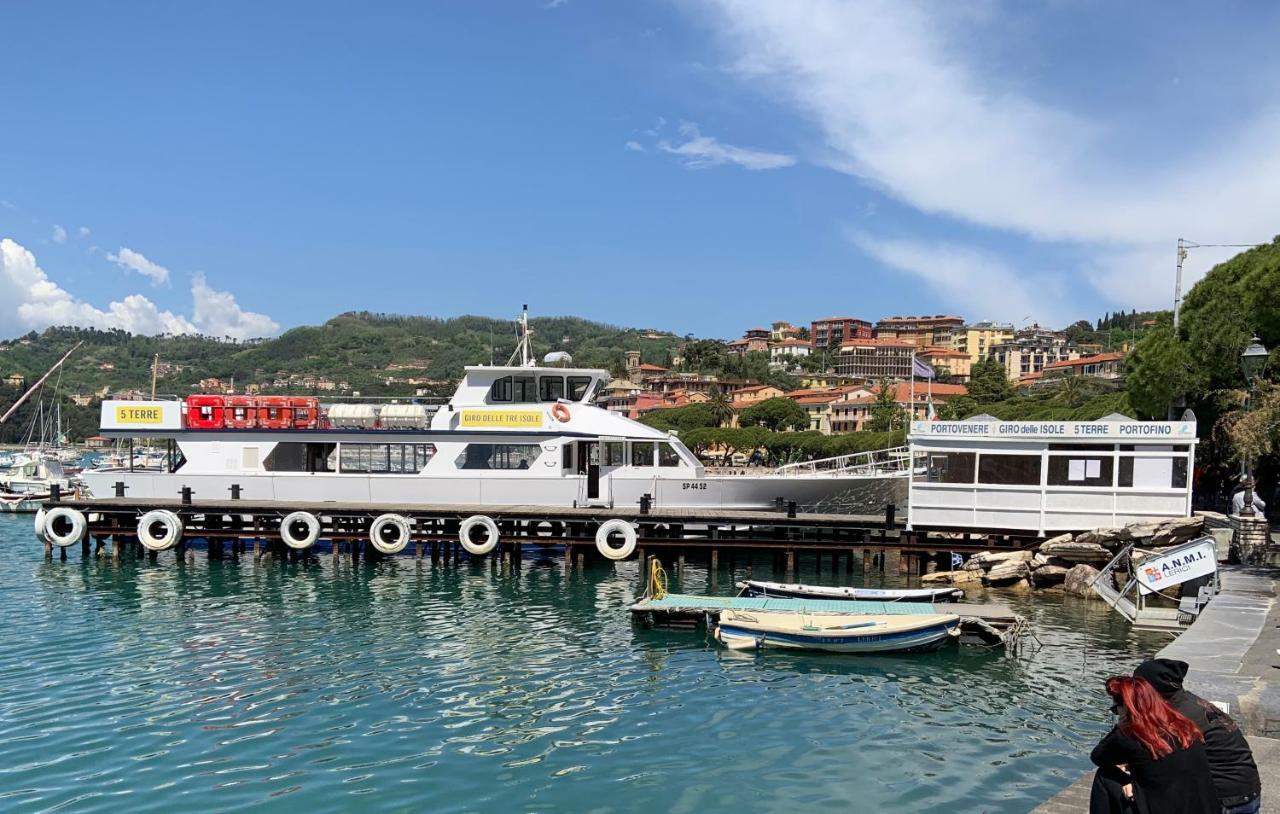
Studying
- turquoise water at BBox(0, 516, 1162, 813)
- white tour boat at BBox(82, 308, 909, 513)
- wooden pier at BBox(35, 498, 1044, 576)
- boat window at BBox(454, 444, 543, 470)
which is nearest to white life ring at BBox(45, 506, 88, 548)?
wooden pier at BBox(35, 498, 1044, 576)

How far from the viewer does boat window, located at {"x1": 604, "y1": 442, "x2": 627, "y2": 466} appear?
32.4m

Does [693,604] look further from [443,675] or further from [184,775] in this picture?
[184,775]

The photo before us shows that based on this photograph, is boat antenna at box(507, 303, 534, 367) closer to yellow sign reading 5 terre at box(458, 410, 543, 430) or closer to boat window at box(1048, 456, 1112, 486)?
yellow sign reading 5 terre at box(458, 410, 543, 430)

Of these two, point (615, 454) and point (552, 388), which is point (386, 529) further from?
point (615, 454)

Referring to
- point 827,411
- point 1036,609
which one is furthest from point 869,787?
point 827,411

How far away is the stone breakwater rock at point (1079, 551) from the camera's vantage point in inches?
957

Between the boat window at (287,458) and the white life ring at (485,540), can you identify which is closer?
the white life ring at (485,540)

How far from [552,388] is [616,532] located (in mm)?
5980

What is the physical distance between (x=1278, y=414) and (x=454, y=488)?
2325 centimetres

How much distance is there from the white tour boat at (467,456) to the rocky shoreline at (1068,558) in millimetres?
5025

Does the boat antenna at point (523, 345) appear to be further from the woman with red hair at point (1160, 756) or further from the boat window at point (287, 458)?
the woman with red hair at point (1160, 756)

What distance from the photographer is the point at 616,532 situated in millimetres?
28688

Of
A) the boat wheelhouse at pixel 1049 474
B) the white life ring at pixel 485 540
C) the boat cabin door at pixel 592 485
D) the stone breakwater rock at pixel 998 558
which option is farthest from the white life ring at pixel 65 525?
the stone breakwater rock at pixel 998 558

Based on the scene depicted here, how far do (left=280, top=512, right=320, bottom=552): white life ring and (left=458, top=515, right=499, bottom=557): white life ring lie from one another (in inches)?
187
